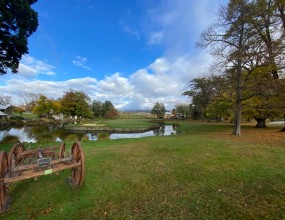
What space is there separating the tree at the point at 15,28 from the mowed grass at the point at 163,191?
922 cm

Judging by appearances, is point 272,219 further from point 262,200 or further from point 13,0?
point 13,0

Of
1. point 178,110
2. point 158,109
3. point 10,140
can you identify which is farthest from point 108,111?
point 10,140

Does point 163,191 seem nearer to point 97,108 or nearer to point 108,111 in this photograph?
point 97,108

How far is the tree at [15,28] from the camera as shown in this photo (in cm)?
918

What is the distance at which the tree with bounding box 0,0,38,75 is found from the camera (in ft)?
30.1

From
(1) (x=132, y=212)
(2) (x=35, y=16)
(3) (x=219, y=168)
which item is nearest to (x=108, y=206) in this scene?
(1) (x=132, y=212)

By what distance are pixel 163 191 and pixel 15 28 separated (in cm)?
1269

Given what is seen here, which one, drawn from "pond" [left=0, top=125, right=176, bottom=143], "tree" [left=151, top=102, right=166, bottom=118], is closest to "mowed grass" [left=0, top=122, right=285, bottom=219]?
"pond" [left=0, top=125, right=176, bottom=143]

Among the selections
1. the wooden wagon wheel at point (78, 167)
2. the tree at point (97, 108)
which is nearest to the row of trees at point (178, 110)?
the tree at point (97, 108)

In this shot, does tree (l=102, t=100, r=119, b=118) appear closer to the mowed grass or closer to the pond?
the pond

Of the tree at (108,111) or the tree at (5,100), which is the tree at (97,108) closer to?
the tree at (108,111)

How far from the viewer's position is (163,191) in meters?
4.27

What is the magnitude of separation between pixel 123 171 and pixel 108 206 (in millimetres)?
1906

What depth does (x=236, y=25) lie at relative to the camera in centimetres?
1234
